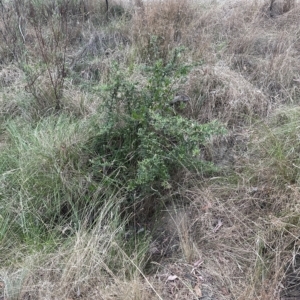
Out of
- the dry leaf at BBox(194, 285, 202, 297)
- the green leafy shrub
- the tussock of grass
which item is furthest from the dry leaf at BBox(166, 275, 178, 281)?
the green leafy shrub

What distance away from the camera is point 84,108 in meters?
3.65

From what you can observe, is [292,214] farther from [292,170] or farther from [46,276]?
[46,276]

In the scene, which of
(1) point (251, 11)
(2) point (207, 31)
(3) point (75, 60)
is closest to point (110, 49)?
(3) point (75, 60)

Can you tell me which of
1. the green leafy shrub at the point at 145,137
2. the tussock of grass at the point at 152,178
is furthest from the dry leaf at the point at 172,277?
the green leafy shrub at the point at 145,137

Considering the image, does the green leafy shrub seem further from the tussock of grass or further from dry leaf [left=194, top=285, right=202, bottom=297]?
dry leaf [left=194, top=285, right=202, bottom=297]

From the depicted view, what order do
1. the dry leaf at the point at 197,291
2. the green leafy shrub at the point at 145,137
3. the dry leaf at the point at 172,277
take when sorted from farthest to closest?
the green leafy shrub at the point at 145,137
the dry leaf at the point at 172,277
the dry leaf at the point at 197,291

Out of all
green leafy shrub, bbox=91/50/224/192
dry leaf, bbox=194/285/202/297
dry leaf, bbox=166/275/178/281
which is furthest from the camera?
green leafy shrub, bbox=91/50/224/192

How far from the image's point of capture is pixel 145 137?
105 inches

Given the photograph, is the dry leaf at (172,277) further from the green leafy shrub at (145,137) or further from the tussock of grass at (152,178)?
the green leafy shrub at (145,137)

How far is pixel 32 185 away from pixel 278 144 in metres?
1.75

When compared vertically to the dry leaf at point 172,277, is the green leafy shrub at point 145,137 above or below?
above

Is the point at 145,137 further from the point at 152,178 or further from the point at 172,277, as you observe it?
the point at 172,277

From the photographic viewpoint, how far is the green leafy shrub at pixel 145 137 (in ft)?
8.79

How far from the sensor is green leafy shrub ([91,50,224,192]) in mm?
2678
